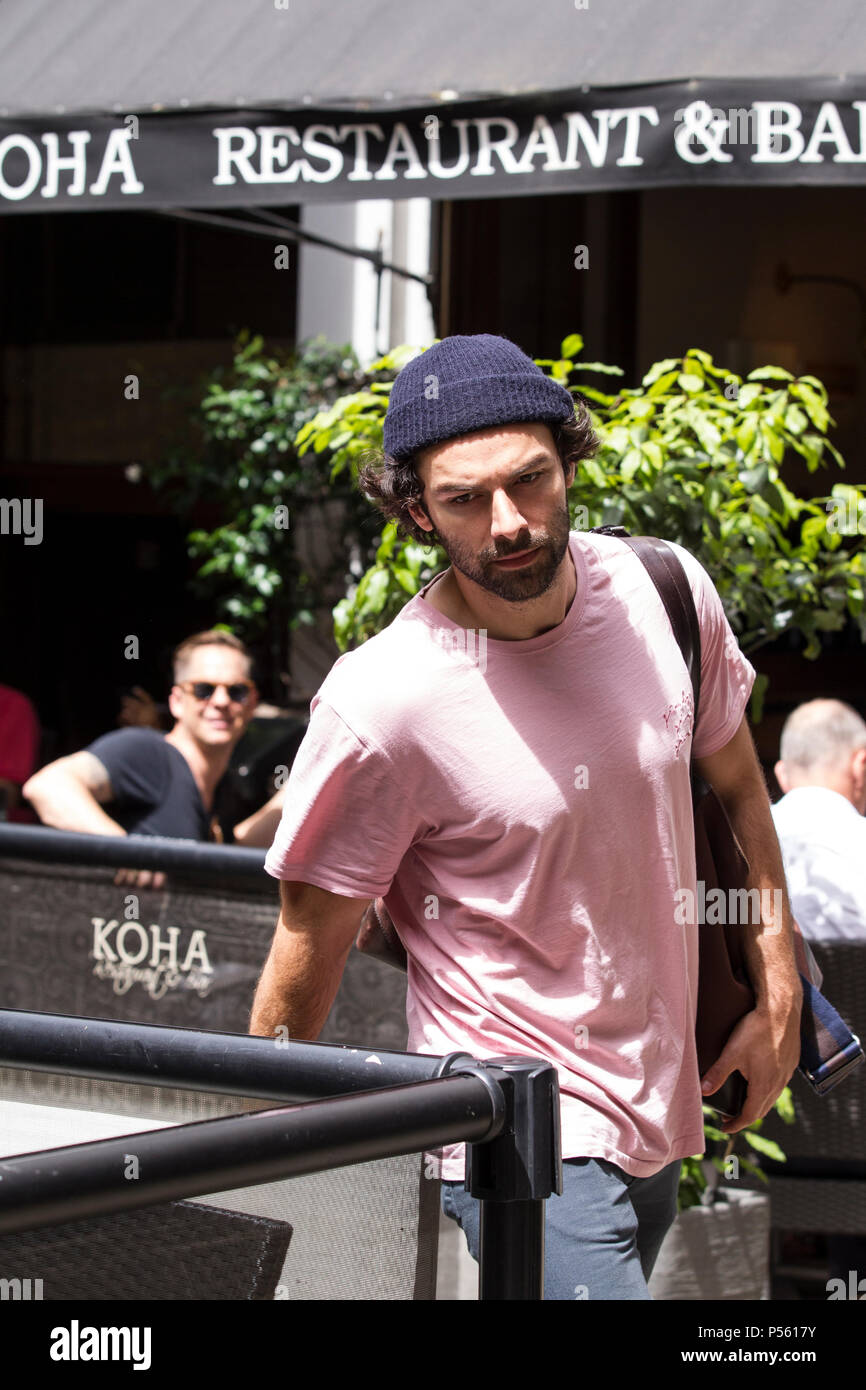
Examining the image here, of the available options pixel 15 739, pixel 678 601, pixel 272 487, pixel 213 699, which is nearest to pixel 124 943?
pixel 213 699

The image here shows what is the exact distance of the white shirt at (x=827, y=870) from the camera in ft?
12.5

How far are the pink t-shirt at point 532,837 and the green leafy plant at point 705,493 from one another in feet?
4.35

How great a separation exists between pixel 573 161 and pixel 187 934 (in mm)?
1920

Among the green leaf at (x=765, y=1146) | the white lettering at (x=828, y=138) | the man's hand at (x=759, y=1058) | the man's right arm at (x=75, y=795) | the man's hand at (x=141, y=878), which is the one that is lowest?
the green leaf at (x=765, y=1146)

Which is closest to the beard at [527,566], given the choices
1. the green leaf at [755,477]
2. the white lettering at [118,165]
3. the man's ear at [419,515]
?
the man's ear at [419,515]

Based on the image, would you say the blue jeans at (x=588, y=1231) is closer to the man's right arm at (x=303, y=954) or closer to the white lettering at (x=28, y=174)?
the man's right arm at (x=303, y=954)

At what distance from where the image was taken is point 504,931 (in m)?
2.04

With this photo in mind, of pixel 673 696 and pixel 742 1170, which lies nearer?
pixel 673 696

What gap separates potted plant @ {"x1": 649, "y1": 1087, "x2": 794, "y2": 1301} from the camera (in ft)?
11.7

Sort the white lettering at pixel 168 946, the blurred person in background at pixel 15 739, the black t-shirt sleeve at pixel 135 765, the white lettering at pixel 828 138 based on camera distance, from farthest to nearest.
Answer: the blurred person in background at pixel 15 739
the black t-shirt sleeve at pixel 135 765
the white lettering at pixel 168 946
the white lettering at pixel 828 138

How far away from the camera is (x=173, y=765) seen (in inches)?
187

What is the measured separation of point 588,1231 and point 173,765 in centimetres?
298
